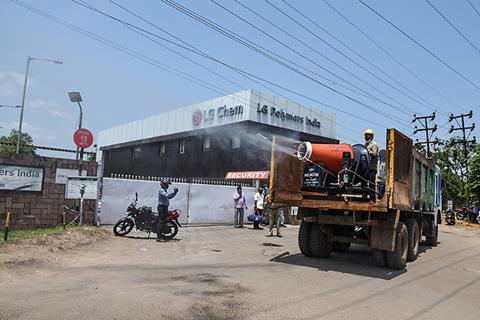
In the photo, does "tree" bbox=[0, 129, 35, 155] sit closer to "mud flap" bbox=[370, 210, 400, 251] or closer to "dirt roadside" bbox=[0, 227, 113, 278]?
"dirt roadside" bbox=[0, 227, 113, 278]

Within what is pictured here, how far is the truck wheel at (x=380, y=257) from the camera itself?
29.4 feet

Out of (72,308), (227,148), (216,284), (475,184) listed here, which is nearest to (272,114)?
(227,148)

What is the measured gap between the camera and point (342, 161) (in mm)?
9039

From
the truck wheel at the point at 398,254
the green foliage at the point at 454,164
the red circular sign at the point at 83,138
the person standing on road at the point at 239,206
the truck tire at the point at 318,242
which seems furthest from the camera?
the green foliage at the point at 454,164

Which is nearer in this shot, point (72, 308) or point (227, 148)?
point (72, 308)

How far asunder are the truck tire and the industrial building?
38.9ft

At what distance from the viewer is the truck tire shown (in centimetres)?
994

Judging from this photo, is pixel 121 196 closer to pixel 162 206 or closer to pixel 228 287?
pixel 162 206

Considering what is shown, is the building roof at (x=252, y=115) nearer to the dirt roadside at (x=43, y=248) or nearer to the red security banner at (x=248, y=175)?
the red security banner at (x=248, y=175)

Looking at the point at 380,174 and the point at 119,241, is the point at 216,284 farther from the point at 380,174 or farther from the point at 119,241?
the point at 119,241

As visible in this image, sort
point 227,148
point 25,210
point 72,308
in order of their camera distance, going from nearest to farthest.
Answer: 1. point 72,308
2. point 25,210
3. point 227,148

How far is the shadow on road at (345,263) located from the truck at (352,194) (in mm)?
267

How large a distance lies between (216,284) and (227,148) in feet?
68.3

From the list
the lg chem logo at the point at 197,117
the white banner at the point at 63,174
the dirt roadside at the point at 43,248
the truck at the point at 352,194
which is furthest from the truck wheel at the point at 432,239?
the lg chem logo at the point at 197,117
